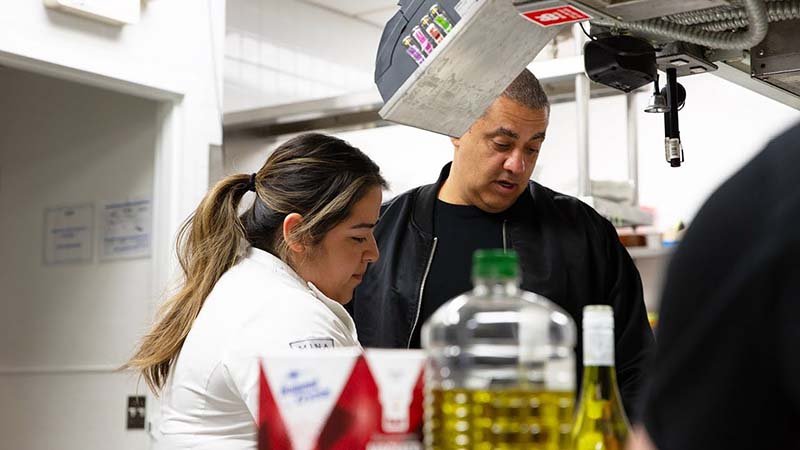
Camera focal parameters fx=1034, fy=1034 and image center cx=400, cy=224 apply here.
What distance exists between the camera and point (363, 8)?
5.07 m

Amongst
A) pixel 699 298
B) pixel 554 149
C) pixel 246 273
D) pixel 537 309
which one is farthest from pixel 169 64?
pixel 699 298

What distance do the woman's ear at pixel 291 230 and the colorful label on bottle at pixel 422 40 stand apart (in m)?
0.43

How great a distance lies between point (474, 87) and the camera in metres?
1.52

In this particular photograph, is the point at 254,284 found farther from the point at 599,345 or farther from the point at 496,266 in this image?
the point at 496,266

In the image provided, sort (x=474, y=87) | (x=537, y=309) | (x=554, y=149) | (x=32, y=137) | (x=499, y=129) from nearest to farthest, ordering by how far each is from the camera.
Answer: (x=537, y=309) → (x=474, y=87) → (x=499, y=129) → (x=32, y=137) → (x=554, y=149)

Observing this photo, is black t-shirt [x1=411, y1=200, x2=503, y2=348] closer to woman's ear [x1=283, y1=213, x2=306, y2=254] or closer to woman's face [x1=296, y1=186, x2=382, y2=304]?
woman's face [x1=296, y1=186, x2=382, y2=304]

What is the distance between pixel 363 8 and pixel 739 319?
468 cm

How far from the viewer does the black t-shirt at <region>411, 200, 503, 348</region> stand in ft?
7.38

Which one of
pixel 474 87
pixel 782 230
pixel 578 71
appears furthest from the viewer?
pixel 578 71

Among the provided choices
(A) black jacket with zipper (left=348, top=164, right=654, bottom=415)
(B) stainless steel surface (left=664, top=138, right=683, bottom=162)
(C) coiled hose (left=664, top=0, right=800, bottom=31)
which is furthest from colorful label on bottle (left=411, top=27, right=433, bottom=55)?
(A) black jacket with zipper (left=348, top=164, right=654, bottom=415)

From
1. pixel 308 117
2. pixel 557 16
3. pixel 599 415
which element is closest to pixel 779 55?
pixel 557 16

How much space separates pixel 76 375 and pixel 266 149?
1014 mm

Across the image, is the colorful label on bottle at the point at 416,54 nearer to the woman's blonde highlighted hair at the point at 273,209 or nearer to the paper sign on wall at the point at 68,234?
the woman's blonde highlighted hair at the point at 273,209

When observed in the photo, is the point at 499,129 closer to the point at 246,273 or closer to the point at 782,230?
the point at 246,273
